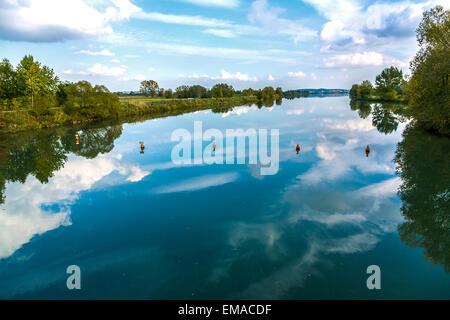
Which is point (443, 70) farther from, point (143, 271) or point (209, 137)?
point (143, 271)

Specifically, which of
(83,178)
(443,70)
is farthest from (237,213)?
(443,70)

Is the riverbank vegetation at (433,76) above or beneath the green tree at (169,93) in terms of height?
beneath

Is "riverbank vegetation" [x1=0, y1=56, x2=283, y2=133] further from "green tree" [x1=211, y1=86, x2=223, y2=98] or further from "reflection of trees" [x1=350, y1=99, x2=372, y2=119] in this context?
"green tree" [x1=211, y1=86, x2=223, y2=98]

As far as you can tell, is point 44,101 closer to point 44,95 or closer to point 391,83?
point 44,95

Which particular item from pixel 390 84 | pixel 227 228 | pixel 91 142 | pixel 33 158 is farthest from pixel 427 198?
pixel 390 84

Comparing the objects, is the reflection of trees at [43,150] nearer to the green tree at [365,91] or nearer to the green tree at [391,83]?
the green tree at [391,83]

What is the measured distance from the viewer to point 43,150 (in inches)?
1282

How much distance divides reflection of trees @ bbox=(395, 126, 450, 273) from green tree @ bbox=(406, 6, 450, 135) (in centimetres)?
564

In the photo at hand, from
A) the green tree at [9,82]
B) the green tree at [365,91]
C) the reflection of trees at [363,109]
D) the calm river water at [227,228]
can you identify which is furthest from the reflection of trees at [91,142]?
the green tree at [365,91]

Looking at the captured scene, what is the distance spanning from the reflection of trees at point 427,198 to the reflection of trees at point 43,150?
26.2 metres

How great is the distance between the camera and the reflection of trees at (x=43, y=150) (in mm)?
24069

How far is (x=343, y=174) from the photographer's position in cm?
2233

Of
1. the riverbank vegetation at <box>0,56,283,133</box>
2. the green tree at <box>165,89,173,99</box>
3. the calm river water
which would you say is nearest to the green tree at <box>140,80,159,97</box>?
the green tree at <box>165,89,173,99</box>
